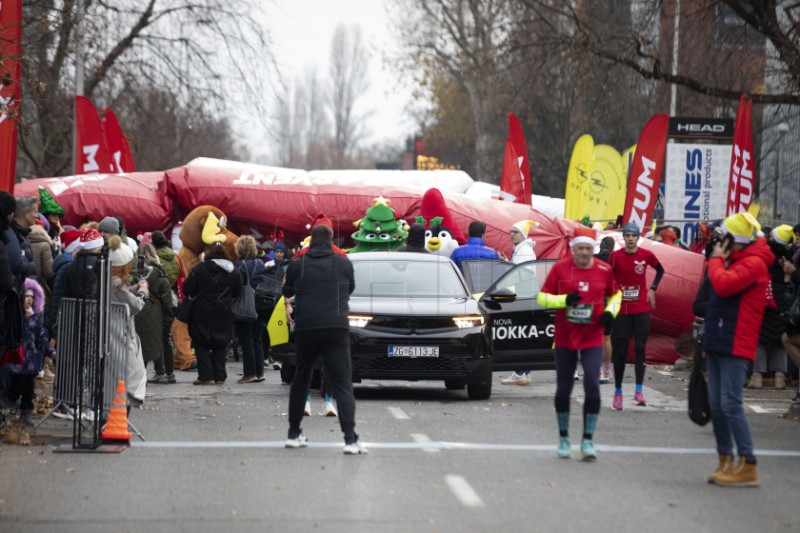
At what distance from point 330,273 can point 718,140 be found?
1517 centimetres

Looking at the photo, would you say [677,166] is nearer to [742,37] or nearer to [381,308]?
[742,37]

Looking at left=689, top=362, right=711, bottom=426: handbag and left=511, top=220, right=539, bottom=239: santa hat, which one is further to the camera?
left=511, top=220, right=539, bottom=239: santa hat

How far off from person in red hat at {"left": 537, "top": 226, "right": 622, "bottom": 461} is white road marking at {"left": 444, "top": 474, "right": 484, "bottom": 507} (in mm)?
1457

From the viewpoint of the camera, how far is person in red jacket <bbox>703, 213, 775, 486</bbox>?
975 centimetres

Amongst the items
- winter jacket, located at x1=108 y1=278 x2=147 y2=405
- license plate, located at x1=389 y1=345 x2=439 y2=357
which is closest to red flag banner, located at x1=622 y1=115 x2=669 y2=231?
license plate, located at x1=389 y1=345 x2=439 y2=357

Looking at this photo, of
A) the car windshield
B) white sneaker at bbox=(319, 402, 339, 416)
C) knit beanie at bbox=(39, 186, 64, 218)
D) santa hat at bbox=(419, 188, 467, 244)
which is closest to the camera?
white sneaker at bbox=(319, 402, 339, 416)

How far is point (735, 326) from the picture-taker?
9828mm

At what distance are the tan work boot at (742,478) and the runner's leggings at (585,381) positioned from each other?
4.45ft

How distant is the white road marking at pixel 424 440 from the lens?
1117 centimetres

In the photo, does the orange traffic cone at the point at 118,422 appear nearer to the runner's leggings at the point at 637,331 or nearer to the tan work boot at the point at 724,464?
the tan work boot at the point at 724,464

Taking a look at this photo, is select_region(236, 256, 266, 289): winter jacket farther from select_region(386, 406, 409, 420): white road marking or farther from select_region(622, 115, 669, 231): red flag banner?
select_region(622, 115, 669, 231): red flag banner

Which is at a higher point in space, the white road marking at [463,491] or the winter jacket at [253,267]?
the winter jacket at [253,267]

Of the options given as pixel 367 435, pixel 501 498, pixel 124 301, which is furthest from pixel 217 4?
pixel 501 498

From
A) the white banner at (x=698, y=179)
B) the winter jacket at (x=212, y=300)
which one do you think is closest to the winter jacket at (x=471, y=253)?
the winter jacket at (x=212, y=300)
